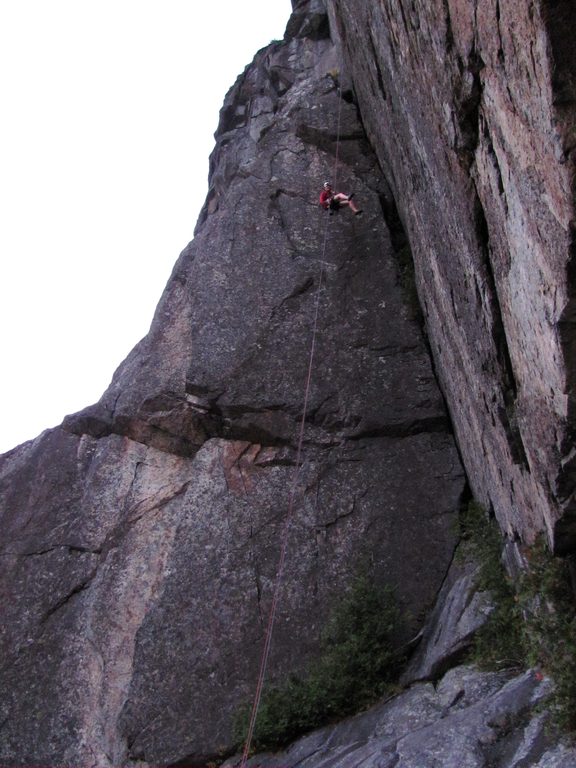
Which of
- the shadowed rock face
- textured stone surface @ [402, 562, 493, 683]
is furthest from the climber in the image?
textured stone surface @ [402, 562, 493, 683]

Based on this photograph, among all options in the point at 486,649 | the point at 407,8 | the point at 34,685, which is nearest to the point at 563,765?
the point at 486,649

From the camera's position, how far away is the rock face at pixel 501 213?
18.5 ft

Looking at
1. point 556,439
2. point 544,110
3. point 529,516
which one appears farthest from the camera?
point 529,516

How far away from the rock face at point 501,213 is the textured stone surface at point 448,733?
171 cm

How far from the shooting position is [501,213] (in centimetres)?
707

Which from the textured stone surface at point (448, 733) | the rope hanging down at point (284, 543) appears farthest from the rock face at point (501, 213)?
the rope hanging down at point (284, 543)

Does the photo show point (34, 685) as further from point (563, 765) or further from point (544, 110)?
point (544, 110)

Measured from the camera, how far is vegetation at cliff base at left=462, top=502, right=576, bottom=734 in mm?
7734

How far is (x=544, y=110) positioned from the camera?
5.53 meters

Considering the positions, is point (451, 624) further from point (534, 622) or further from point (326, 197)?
point (326, 197)

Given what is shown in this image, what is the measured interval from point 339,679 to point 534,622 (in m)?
3.18

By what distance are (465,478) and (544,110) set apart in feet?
27.0

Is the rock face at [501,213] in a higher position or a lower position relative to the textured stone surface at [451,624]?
higher

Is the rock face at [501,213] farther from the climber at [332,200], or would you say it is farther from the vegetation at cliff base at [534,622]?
the climber at [332,200]
